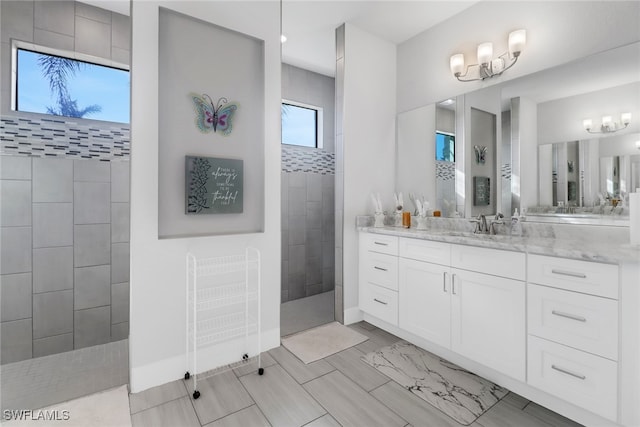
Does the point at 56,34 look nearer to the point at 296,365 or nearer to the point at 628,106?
the point at 296,365

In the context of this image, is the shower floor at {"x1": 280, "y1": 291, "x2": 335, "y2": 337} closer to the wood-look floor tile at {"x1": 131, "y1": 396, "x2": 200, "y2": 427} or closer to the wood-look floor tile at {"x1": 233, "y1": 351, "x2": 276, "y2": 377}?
the wood-look floor tile at {"x1": 233, "y1": 351, "x2": 276, "y2": 377}

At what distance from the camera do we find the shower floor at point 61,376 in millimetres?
1884

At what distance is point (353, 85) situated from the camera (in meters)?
2.97

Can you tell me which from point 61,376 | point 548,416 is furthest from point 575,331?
point 61,376

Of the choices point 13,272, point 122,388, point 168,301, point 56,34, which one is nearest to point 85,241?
point 13,272

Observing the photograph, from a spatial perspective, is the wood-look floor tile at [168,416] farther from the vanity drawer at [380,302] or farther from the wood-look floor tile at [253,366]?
the vanity drawer at [380,302]

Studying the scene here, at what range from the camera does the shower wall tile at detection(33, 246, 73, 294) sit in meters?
2.34

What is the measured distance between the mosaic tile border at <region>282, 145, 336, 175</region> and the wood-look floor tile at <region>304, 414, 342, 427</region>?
8.72 feet

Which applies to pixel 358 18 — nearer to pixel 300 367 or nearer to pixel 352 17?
pixel 352 17

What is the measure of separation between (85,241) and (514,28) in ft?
12.6

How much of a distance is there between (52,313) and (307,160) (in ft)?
9.45

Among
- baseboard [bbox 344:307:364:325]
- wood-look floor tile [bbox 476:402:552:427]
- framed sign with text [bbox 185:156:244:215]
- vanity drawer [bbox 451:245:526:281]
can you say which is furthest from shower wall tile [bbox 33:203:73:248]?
wood-look floor tile [bbox 476:402:552:427]

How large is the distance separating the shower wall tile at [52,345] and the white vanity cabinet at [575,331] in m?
3.32

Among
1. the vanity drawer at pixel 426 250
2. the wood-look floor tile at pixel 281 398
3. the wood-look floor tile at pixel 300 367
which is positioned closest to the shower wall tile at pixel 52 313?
the wood-look floor tile at pixel 281 398
